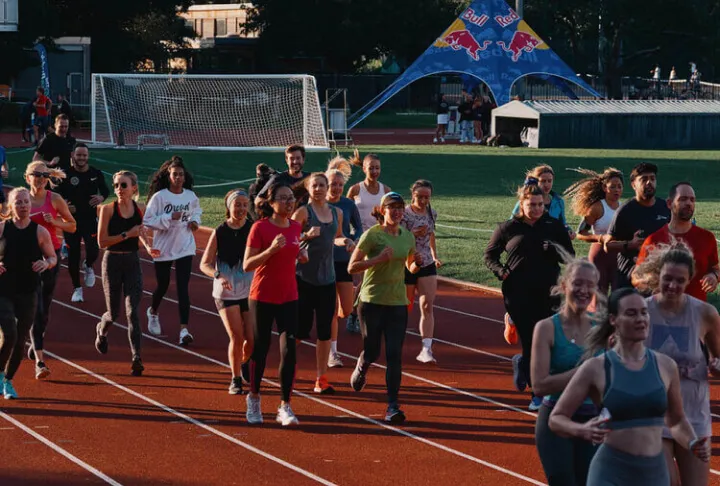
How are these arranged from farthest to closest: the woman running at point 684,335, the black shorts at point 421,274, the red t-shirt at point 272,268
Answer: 1. the black shorts at point 421,274
2. the red t-shirt at point 272,268
3. the woman running at point 684,335

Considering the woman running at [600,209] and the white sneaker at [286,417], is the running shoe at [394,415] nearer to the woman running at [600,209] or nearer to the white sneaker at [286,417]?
the white sneaker at [286,417]

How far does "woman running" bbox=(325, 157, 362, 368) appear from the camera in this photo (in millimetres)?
12391

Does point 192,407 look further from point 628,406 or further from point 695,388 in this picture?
point 628,406

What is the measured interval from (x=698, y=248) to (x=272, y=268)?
319cm

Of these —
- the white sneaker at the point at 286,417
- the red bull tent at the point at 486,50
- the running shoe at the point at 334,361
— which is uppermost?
the red bull tent at the point at 486,50

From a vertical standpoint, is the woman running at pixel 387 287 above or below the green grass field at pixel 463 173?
above

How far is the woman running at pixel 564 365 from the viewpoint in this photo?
6914 millimetres

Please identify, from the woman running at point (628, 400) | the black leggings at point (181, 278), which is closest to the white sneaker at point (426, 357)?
the black leggings at point (181, 278)

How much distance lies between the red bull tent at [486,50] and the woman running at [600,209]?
34822 millimetres

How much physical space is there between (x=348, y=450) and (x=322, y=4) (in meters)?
58.0

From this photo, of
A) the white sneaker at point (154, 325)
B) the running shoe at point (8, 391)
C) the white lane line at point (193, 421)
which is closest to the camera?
the white lane line at point (193, 421)

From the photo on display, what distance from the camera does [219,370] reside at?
1273 cm

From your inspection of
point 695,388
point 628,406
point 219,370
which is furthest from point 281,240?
point 628,406

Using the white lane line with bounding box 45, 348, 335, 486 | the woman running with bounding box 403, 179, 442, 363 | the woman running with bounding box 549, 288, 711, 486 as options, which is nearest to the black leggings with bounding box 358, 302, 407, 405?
the white lane line with bounding box 45, 348, 335, 486
